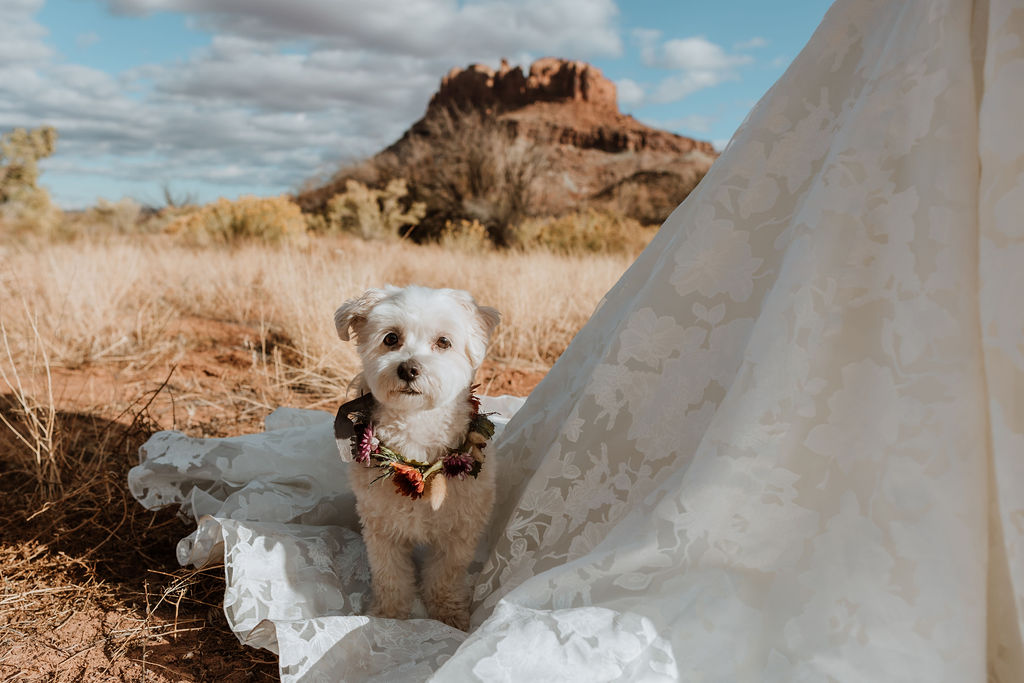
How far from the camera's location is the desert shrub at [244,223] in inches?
558

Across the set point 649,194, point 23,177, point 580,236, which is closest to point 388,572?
point 580,236

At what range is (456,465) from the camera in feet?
8.37

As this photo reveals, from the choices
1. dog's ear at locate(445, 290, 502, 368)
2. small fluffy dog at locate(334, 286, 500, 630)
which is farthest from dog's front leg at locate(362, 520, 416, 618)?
dog's ear at locate(445, 290, 502, 368)

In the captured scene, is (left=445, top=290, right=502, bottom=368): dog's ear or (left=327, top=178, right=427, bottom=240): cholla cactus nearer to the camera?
(left=445, top=290, right=502, bottom=368): dog's ear

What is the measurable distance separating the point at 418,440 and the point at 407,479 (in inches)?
7.3

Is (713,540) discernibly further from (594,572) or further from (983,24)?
(983,24)

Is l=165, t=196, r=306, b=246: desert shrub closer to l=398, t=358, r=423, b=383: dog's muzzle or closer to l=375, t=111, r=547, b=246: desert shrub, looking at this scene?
l=375, t=111, r=547, b=246: desert shrub

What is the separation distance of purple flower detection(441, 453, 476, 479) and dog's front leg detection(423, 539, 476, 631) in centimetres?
33

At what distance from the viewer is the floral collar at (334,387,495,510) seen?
2463mm

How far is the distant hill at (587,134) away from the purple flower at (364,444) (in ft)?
115

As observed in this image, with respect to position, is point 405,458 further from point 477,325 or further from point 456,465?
point 477,325

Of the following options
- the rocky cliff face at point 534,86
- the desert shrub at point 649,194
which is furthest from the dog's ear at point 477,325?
the rocky cliff face at point 534,86

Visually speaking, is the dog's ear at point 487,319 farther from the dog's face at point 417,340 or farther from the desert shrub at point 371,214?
the desert shrub at point 371,214

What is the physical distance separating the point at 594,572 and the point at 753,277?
1.13m
